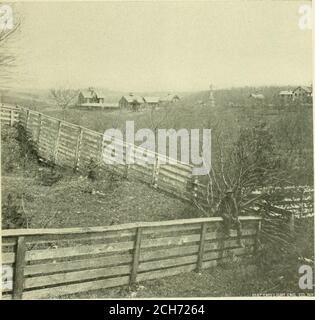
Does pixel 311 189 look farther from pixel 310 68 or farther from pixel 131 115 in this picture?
pixel 131 115

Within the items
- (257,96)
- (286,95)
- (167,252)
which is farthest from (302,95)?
(167,252)

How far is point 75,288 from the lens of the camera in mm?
5020

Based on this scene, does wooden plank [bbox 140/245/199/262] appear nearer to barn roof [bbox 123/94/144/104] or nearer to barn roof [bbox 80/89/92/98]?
barn roof [bbox 123/94/144/104]

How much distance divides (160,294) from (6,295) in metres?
1.84

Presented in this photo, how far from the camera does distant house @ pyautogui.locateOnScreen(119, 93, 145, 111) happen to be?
18.9ft

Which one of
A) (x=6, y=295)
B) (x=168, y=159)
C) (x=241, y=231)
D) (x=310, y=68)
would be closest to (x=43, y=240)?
(x=6, y=295)

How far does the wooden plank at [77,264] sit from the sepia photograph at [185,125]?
0.17 metres

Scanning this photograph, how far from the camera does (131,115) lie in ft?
19.3

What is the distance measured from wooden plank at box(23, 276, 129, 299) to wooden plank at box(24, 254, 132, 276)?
0.63ft

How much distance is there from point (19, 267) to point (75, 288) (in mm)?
750

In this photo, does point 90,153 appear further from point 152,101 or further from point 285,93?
point 285,93

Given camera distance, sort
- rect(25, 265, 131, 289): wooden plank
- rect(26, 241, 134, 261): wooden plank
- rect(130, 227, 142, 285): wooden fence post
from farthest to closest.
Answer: rect(130, 227, 142, 285): wooden fence post
rect(25, 265, 131, 289): wooden plank
rect(26, 241, 134, 261): wooden plank

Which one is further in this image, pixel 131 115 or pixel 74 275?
pixel 131 115

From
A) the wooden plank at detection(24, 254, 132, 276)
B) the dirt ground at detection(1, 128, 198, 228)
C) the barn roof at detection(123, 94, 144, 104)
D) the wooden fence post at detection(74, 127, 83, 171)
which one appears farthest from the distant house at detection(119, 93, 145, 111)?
the wooden plank at detection(24, 254, 132, 276)
